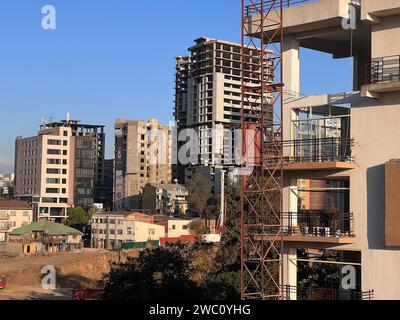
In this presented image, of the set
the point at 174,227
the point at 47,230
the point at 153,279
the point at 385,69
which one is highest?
the point at 385,69

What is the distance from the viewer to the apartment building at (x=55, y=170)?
122188mm

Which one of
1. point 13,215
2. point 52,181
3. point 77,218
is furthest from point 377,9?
point 52,181

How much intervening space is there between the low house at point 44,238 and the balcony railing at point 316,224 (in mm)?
66378

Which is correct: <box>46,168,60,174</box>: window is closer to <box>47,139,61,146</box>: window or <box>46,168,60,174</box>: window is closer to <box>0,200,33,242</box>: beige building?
<box>47,139,61,146</box>: window

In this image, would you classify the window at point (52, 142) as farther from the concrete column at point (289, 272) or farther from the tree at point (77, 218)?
the concrete column at point (289, 272)

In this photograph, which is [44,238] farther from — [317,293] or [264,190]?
[317,293]

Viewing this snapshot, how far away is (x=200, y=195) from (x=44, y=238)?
29.7 meters

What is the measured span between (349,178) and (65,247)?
2730 inches

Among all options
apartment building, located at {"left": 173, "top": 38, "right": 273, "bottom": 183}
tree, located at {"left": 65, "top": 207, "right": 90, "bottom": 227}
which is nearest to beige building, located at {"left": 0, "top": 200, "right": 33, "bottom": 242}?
tree, located at {"left": 65, "top": 207, "right": 90, "bottom": 227}

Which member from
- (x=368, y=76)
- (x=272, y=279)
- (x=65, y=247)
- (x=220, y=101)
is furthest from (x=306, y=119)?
(x=220, y=101)

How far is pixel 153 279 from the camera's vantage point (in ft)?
94.7

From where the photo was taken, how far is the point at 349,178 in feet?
63.7

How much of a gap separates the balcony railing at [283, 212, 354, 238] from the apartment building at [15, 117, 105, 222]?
340 ft

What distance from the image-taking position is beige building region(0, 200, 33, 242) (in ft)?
329
